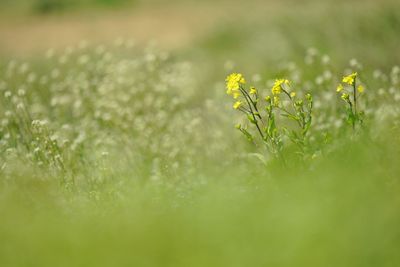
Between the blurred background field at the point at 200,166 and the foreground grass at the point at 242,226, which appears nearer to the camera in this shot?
the foreground grass at the point at 242,226

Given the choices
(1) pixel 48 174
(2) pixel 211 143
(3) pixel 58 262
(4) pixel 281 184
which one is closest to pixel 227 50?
(2) pixel 211 143

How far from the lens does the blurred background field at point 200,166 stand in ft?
9.62

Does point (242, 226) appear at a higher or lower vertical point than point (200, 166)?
lower

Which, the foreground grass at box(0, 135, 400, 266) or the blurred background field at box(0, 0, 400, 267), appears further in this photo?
the blurred background field at box(0, 0, 400, 267)

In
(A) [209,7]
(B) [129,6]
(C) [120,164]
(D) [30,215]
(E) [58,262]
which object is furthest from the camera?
(B) [129,6]

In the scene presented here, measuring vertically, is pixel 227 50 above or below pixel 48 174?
above

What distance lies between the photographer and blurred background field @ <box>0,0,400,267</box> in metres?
2.93

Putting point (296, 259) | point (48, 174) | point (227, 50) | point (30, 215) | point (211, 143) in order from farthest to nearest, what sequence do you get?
point (227, 50) < point (211, 143) < point (48, 174) < point (30, 215) < point (296, 259)

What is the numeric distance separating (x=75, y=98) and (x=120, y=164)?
8.30 feet

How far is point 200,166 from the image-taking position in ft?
18.7

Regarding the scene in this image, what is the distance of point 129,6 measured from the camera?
1894cm

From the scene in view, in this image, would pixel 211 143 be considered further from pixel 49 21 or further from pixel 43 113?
pixel 49 21

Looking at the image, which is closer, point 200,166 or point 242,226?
point 242,226

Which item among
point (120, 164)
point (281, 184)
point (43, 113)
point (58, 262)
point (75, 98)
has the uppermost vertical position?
point (75, 98)
